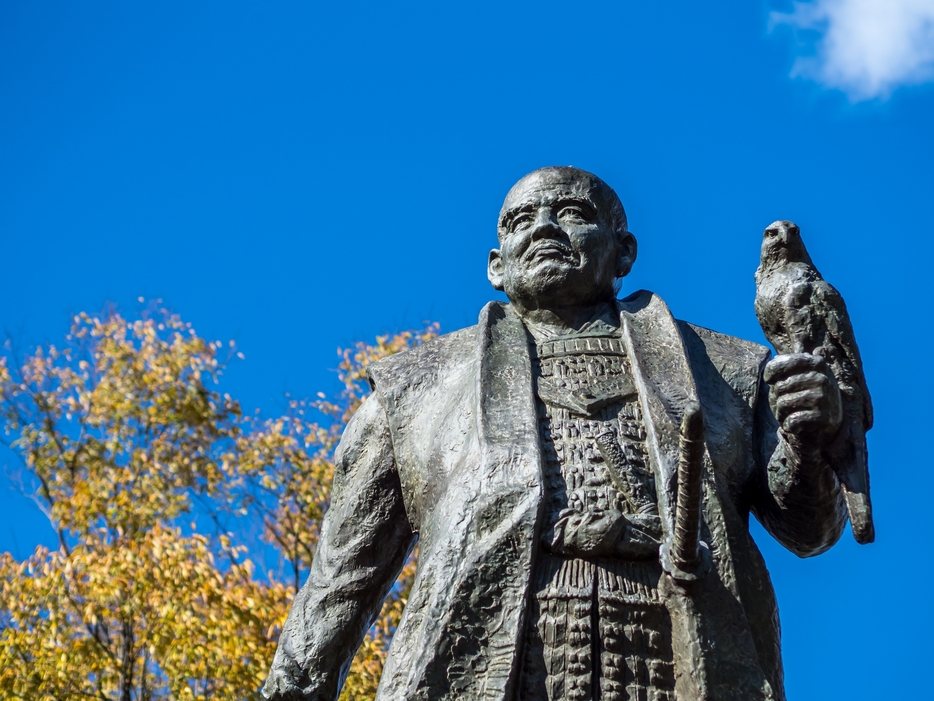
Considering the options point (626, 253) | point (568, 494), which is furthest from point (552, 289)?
point (568, 494)

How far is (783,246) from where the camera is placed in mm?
4289

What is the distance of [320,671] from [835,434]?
1.96 meters

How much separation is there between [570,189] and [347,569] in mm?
1709

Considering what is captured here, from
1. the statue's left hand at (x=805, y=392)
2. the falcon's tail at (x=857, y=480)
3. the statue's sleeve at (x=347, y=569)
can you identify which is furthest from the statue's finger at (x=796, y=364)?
the statue's sleeve at (x=347, y=569)

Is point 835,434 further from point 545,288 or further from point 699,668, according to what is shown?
point 545,288

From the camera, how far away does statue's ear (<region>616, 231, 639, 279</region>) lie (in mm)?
5383

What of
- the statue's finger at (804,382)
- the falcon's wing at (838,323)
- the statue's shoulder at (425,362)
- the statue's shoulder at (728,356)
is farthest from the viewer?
the statue's shoulder at (425,362)

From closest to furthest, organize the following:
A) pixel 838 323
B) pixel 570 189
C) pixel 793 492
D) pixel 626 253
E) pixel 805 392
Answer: pixel 805 392, pixel 838 323, pixel 793 492, pixel 570 189, pixel 626 253

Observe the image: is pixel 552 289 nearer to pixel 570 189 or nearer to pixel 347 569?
pixel 570 189

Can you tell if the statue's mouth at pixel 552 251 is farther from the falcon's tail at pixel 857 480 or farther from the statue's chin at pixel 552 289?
the falcon's tail at pixel 857 480

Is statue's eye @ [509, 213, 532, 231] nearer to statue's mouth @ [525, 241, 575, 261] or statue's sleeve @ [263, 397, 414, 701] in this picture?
statue's mouth @ [525, 241, 575, 261]

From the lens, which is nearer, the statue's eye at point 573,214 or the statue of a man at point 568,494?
the statue of a man at point 568,494

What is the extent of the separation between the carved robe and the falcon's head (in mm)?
585

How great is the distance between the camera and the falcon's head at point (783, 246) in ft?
14.1
